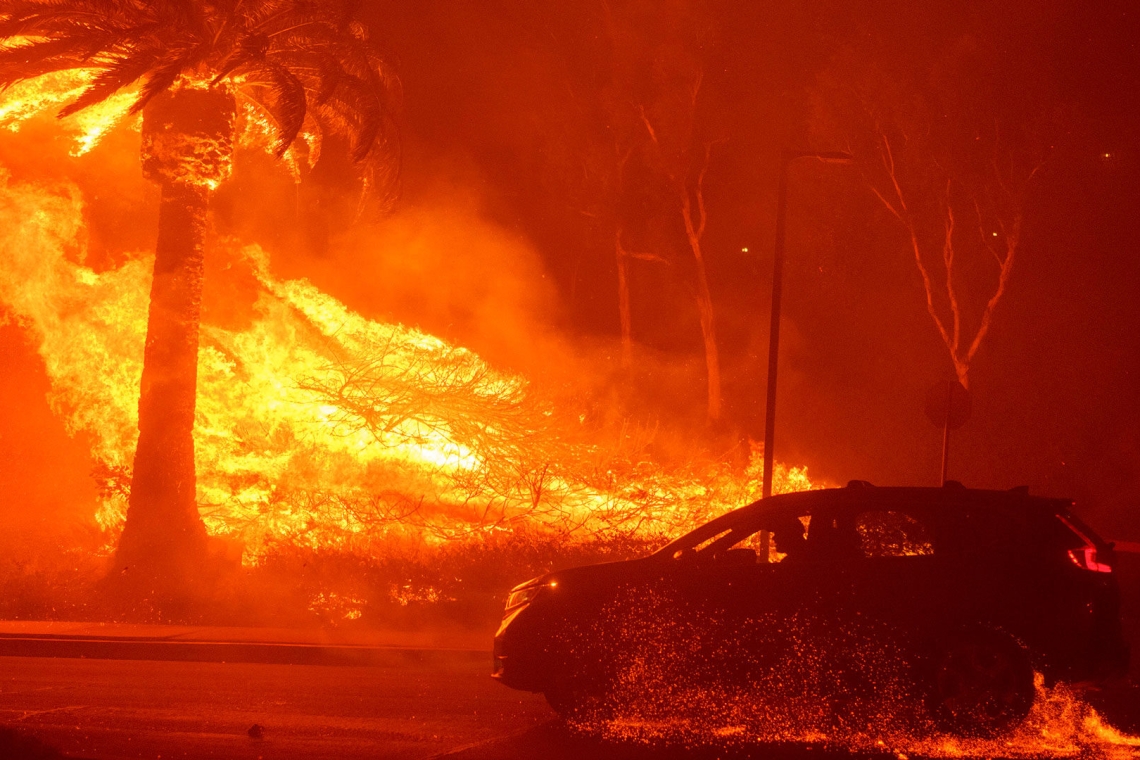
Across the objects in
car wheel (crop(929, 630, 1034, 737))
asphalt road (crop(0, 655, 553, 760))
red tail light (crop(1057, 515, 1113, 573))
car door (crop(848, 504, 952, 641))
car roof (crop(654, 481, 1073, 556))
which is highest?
car roof (crop(654, 481, 1073, 556))

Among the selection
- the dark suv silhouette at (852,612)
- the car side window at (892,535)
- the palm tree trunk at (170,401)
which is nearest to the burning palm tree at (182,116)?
the palm tree trunk at (170,401)

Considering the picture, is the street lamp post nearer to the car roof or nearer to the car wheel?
the car roof

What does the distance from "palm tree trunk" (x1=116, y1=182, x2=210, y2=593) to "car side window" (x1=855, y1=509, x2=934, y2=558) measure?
1029 cm

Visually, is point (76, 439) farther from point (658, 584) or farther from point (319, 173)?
point (658, 584)

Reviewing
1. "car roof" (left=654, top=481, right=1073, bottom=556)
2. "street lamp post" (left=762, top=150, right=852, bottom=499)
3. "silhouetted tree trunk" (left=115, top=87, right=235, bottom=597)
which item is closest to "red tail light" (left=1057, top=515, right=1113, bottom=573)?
"car roof" (left=654, top=481, right=1073, bottom=556)

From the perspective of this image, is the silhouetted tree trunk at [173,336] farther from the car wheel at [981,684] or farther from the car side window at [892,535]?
the car wheel at [981,684]

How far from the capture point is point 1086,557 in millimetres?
7773

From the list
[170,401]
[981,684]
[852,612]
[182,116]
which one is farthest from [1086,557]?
[182,116]

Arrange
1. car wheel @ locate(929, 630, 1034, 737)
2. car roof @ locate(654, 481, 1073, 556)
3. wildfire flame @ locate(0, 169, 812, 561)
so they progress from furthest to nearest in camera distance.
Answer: wildfire flame @ locate(0, 169, 812, 561)
car roof @ locate(654, 481, 1073, 556)
car wheel @ locate(929, 630, 1034, 737)

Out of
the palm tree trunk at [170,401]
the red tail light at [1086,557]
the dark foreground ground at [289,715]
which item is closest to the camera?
the dark foreground ground at [289,715]

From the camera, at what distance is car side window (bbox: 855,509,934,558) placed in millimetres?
8133

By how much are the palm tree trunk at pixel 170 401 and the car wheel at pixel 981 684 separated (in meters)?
11.1

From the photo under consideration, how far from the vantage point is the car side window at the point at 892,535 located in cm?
813

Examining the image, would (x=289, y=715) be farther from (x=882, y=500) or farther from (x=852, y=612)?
(x=882, y=500)
